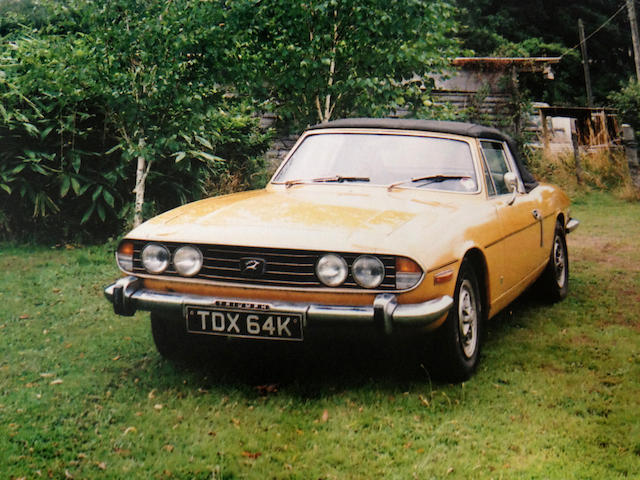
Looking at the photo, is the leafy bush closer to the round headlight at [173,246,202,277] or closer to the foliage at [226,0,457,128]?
the foliage at [226,0,457,128]

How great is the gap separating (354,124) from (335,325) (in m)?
2.00

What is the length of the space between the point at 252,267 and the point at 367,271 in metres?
0.58

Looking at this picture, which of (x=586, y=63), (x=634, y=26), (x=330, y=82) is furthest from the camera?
(x=586, y=63)

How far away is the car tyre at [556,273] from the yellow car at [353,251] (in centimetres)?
105

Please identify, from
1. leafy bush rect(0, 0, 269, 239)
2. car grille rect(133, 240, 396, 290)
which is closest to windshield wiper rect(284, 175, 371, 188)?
car grille rect(133, 240, 396, 290)

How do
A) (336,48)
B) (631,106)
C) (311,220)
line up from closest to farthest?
(311,220)
(336,48)
(631,106)

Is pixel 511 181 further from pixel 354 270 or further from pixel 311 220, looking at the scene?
pixel 354 270

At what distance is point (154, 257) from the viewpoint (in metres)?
4.06

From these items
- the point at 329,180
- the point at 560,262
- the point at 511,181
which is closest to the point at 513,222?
the point at 511,181

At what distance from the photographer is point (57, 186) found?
918 cm

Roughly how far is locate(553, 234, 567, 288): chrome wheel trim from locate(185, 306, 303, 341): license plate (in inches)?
127


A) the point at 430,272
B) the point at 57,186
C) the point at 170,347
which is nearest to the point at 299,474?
the point at 430,272

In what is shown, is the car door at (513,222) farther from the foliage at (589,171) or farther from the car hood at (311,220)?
the foliage at (589,171)

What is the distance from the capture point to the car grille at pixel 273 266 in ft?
12.1
